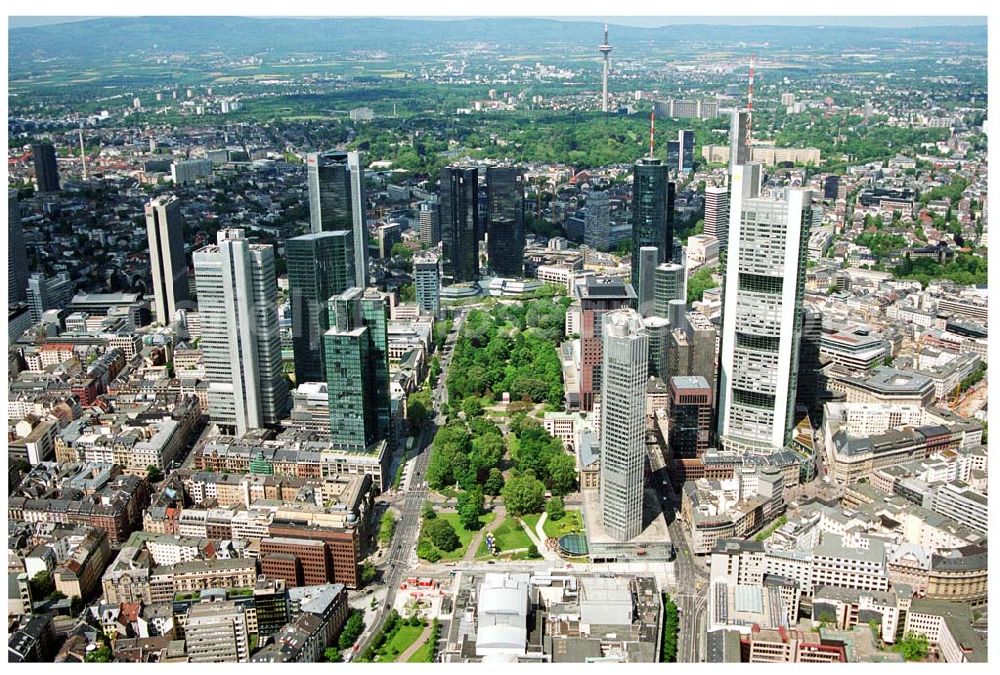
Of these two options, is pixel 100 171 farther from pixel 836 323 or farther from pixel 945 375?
pixel 945 375

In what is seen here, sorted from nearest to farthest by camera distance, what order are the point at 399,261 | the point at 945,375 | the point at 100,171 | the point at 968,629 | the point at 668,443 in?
the point at 968,629 → the point at 668,443 → the point at 945,375 → the point at 399,261 → the point at 100,171

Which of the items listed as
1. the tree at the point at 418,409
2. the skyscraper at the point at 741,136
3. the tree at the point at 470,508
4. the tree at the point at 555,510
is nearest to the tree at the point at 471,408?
the tree at the point at 418,409

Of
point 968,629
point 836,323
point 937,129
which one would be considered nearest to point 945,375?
point 836,323

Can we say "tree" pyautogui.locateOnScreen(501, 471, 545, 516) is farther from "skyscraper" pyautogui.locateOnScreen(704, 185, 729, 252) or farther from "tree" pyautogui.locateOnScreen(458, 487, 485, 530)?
"skyscraper" pyautogui.locateOnScreen(704, 185, 729, 252)

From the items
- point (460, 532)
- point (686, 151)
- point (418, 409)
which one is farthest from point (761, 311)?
point (686, 151)

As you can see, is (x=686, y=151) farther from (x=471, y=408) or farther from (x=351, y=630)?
(x=351, y=630)

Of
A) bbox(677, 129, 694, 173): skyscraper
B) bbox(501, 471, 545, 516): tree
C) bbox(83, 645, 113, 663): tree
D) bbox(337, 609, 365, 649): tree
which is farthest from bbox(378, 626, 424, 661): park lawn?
bbox(677, 129, 694, 173): skyscraper

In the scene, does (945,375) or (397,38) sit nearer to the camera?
(945,375)
